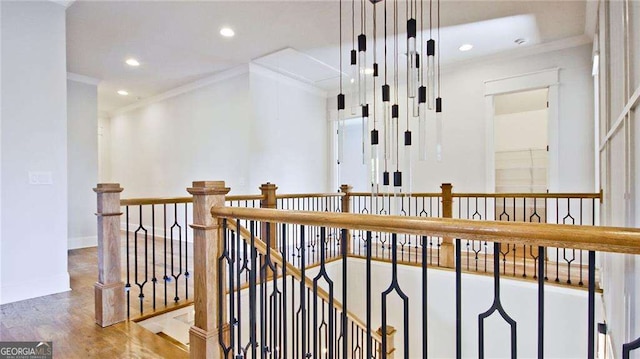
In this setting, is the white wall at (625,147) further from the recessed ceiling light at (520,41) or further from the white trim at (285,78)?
the white trim at (285,78)

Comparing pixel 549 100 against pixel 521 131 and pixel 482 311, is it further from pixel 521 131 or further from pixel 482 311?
pixel 482 311

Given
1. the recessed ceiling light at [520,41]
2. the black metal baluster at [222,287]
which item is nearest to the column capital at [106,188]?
the black metal baluster at [222,287]

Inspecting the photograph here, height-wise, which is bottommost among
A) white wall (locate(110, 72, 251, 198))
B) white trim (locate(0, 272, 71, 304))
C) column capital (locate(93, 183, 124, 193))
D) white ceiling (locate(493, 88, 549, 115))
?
white trim (locate(0, 272, 71, 304))

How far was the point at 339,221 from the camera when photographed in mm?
1056

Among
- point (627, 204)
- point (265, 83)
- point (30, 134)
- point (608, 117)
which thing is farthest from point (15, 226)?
point (608, 117)

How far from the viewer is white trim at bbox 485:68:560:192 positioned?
4105 mm

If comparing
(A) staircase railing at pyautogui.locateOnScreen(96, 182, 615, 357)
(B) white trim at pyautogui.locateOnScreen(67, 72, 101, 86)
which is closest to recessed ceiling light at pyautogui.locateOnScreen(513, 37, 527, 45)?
(A) staircase railing at pyautogui.locateOnScreen(96, 182, 615, 357)

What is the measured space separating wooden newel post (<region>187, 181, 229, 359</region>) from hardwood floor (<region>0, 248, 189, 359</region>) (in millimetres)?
451

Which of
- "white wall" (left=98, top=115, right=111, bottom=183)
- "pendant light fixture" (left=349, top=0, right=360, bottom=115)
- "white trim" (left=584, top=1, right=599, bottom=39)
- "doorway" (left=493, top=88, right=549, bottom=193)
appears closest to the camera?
"pendant light fixture" (left=349, top=0, right=360, bottom=115)

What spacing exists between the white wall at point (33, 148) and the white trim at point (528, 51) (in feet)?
15.8

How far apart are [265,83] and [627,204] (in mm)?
4487

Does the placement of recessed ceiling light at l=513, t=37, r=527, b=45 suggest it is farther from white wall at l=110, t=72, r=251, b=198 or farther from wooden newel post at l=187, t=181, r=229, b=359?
wooden newel post at l=187, t=181, r=229, b=359

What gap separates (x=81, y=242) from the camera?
5059mm

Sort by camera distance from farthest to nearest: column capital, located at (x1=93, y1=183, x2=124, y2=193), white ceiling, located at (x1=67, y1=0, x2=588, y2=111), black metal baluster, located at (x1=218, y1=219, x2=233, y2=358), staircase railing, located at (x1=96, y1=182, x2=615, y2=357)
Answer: white ceiling, located at (x1=67, y1=0, x2=588, y2=111)
column capital, located at (x1=93, y1=183, x2=124, y2=193)
black metal baluster, located at (x1=218, y1=219, x2=233, y2=358)
staircase railing, located at (x1=96, y1=182, x2=615, y2=357)
